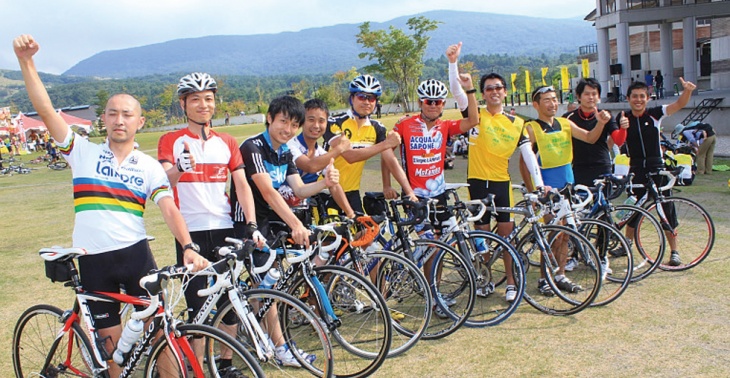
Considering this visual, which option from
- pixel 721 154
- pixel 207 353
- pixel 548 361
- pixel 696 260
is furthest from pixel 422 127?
pixel 721 154

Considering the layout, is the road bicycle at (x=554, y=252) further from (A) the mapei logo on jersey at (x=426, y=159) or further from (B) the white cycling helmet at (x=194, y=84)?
(B) the white cycling helmet at (x=194, y=84)

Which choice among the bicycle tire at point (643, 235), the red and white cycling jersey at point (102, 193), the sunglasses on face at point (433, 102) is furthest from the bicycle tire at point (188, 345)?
the bicycle tire at point (643, 235)

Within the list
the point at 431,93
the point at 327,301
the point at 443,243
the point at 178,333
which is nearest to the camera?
the point at 178,333

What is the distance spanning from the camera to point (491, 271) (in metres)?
5.59

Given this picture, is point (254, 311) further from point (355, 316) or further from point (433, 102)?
point (433, 102)

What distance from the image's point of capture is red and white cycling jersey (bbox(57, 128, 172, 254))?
351 cm

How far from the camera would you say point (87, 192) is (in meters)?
3.52

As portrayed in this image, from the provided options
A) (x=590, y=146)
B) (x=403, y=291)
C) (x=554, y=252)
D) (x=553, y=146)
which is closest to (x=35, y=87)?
(x=403, y=291)

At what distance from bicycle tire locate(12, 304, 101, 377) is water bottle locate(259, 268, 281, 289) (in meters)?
1.23

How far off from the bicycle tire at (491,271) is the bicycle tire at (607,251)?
0.84 m

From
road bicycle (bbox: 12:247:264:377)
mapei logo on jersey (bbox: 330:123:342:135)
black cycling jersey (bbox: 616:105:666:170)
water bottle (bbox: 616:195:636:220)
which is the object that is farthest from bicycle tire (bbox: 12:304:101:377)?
black cycling jersey (bbox: 616:105:666:170)

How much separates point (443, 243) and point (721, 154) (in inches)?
562

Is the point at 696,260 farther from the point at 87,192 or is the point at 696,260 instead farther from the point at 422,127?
the point at 87,192

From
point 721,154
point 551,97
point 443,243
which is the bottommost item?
point 721,154
